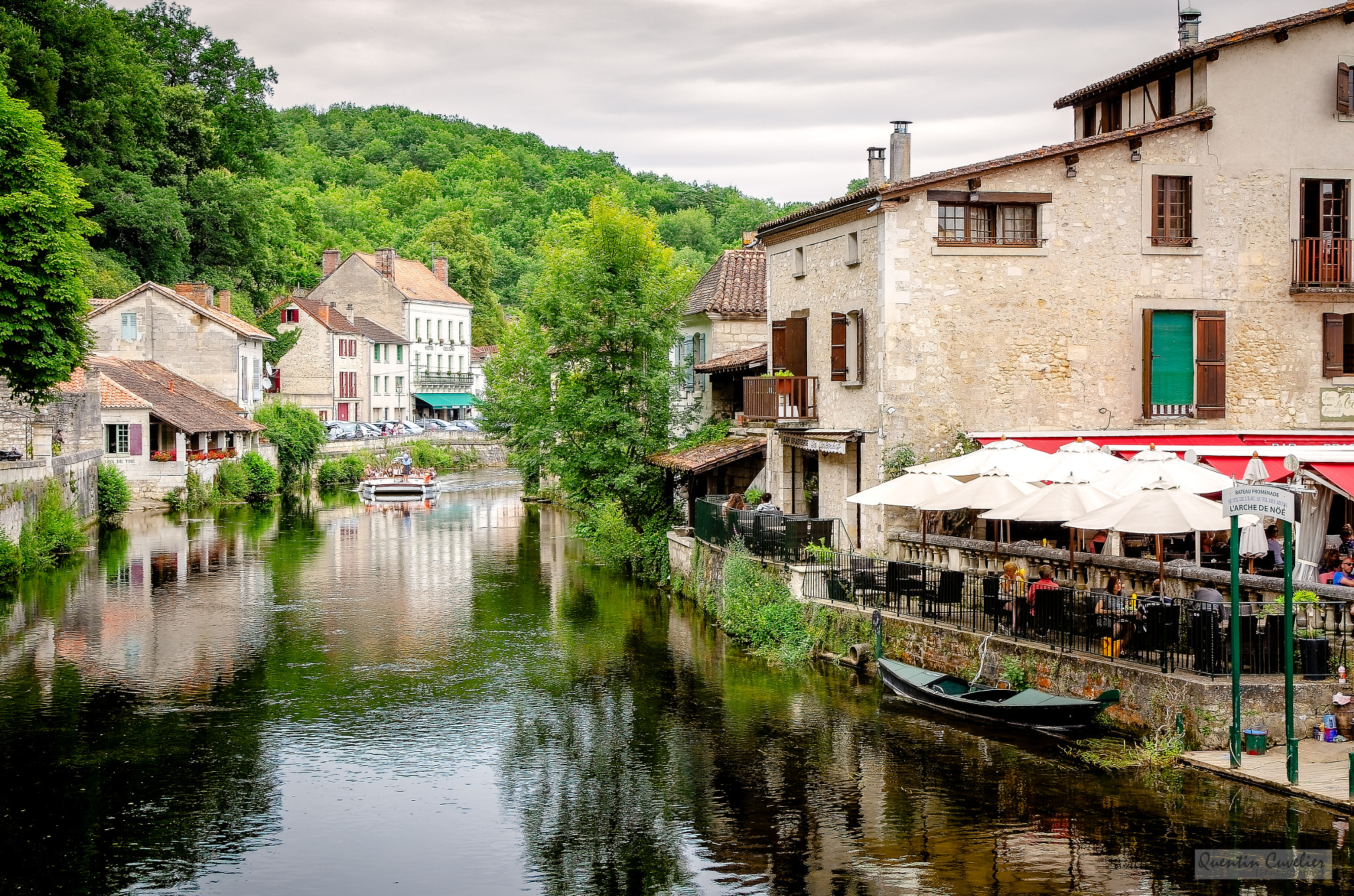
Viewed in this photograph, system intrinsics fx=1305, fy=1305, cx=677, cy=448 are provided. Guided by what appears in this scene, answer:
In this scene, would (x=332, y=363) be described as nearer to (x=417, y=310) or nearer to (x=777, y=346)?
(x=417, y=310)

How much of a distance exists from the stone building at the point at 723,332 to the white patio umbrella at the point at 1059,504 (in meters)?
16.9

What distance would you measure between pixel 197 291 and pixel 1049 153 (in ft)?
167

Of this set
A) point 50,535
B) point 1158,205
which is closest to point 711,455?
point 1158,205

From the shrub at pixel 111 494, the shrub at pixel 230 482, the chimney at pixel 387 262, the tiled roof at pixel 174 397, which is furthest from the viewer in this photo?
the chimney at pixel 387 262

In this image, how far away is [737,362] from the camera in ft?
114

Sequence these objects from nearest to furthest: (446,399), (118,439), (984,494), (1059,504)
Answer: (1059,504) → (984,494) → (118,439) → (446,399)

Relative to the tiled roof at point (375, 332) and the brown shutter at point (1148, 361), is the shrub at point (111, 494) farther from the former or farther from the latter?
the brown shutter at point (1148, 361)

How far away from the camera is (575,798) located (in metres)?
16.0

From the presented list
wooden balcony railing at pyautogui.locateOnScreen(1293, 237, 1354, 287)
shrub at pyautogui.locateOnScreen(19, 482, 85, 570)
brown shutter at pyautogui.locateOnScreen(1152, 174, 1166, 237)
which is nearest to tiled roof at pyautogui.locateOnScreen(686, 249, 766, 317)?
brown shutter at pyautogui.locateOnScreen(1152, 174, 1166, 237)

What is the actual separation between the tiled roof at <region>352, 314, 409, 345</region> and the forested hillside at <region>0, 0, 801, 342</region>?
5918mm

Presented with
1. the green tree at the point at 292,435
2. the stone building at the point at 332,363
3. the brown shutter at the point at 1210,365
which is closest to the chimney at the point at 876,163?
the brown shutter at the point at 1210,365

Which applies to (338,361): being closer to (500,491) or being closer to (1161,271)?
(500,491)

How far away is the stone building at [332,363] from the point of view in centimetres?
7719

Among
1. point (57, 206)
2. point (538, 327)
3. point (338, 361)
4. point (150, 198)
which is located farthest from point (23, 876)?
point (338, 361)
